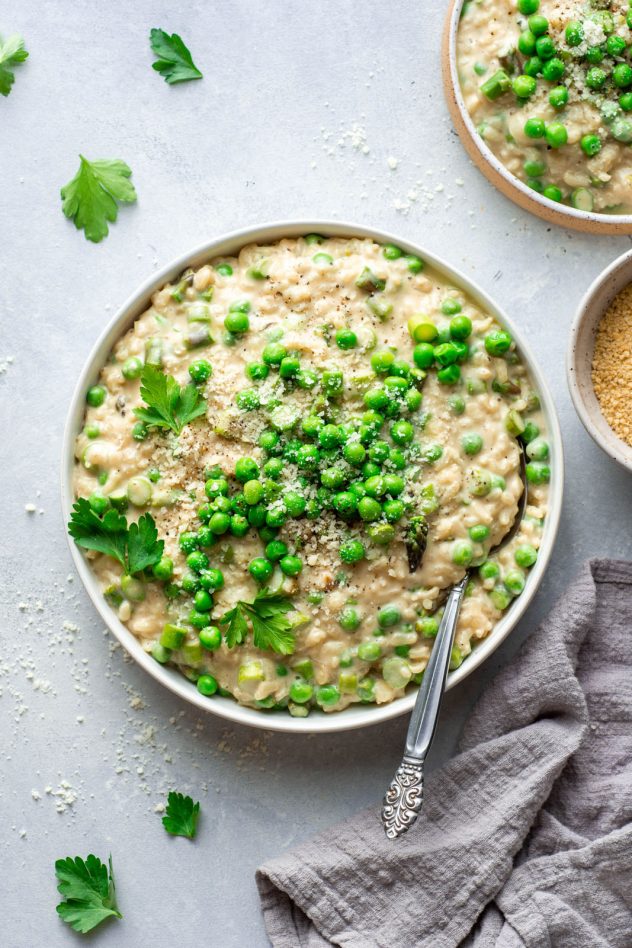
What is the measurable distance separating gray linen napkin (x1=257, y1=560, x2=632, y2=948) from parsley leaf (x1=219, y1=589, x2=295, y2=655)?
0.96 metres

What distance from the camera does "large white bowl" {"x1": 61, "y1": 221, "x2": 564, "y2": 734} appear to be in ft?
13.0

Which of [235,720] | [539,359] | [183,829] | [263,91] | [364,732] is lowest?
[183,829]

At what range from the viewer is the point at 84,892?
4.32 meters

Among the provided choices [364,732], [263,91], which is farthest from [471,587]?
[263,91]

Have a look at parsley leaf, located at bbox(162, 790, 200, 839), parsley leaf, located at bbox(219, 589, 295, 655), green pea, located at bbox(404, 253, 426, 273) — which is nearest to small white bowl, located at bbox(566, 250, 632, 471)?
green pea, located at bbox(404, 253, 426, 273)

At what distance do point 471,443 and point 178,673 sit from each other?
1.46 m

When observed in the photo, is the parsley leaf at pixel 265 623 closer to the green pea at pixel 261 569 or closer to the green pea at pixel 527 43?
the green pea at pixel 261 569

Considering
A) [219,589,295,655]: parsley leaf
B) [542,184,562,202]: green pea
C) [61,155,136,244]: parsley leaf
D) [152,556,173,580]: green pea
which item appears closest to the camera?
[219,589,295,655]: parsley leaf

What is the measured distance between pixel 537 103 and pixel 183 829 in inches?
132

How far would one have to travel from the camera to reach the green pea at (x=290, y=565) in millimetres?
3812

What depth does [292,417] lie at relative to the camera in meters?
3.80

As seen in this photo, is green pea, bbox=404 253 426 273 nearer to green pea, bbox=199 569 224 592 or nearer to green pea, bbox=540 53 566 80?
green pea, bbox=540 53 566 80

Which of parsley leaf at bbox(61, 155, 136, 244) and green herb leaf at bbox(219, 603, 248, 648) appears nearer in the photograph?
green herb leaf at bbox(219, 603, 248, 648)

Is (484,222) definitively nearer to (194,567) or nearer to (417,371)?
(417,371)
